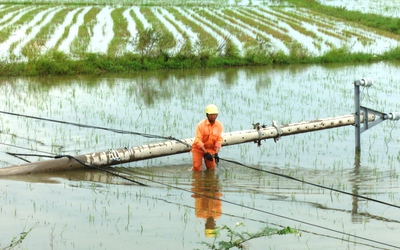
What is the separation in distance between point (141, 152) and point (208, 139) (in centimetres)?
89

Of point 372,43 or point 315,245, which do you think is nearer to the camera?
point 315,245

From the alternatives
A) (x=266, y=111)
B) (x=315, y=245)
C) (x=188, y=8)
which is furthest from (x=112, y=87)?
(x=188, y=8)

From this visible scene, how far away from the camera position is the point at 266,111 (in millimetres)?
13203

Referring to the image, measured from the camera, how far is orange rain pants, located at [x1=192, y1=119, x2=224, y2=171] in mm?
8797

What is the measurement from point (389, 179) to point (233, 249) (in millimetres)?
3467

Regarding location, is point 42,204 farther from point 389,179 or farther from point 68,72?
point 68,72

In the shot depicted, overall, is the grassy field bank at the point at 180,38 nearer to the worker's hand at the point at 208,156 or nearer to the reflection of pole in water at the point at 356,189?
the reflection of pole in water at the point at 356,189

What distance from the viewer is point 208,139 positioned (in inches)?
351

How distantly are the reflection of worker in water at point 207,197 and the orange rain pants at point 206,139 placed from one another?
0.80 feet

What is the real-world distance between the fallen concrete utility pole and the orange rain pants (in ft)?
0.82

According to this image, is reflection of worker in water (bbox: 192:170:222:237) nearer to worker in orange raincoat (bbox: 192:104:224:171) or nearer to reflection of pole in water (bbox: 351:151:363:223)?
worker in orange raincoat (bbox: 192:104:224:171)

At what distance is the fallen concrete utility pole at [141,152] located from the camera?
8660 millimetres

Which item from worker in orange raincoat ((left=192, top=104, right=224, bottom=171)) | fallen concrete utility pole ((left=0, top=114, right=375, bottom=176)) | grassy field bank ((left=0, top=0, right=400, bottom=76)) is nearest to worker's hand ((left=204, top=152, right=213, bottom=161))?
worker in orange raincoat ((left=192, top=104, right=224, bottom=171))

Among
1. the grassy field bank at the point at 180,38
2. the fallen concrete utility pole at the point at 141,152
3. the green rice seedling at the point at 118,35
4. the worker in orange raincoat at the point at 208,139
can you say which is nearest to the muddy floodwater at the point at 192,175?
the fallen concrete utility pole at the point at 141,152
